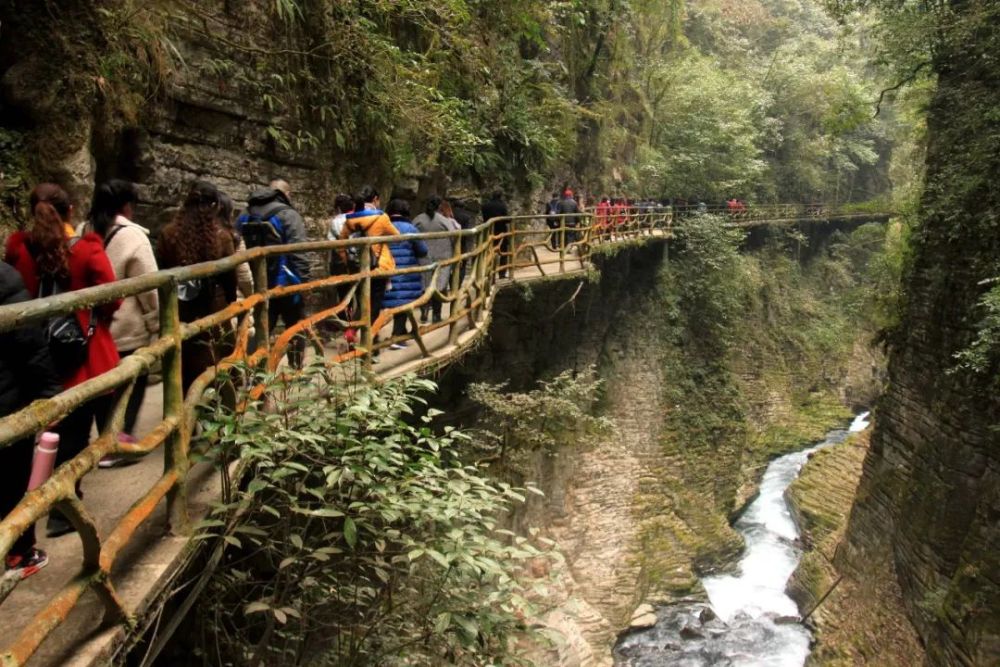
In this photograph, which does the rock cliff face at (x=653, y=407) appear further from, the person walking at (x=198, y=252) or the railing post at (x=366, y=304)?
the person walking at (x=198, y=252)

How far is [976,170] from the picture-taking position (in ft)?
29.4

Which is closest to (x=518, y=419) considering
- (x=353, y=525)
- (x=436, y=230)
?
(x=436, y=230)

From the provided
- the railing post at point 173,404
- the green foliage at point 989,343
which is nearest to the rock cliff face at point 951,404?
the green foliage at point 989,343

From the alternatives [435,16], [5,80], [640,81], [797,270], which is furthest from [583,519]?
[797,270]

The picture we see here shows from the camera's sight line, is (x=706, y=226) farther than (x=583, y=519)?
Yes

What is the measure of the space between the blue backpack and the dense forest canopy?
1582 mm

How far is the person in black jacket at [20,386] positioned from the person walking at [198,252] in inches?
37.9

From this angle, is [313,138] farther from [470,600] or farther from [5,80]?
[470,600]

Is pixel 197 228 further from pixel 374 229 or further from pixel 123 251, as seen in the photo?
pixel 374 229

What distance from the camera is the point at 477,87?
12500 millimetres

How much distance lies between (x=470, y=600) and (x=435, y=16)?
33.1ft

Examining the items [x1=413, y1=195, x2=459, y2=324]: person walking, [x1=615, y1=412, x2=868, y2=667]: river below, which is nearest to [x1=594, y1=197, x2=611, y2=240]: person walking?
[x1=413, y1=195, x2=459, y2=324]: person walking

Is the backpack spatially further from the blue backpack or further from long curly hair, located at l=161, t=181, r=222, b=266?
the blue backpack

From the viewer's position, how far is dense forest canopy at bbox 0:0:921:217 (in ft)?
16.6
